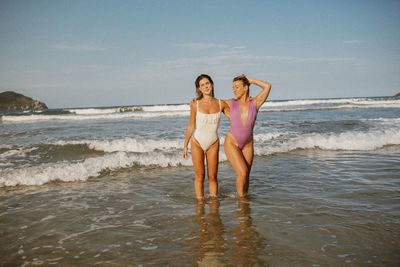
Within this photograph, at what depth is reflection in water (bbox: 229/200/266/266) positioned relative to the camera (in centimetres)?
304

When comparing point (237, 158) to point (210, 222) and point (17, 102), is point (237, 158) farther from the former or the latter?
point (17, 102)

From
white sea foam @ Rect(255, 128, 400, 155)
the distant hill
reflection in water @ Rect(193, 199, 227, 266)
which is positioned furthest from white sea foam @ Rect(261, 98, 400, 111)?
the distant hill

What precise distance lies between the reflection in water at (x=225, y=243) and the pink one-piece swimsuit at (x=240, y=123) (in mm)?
1358

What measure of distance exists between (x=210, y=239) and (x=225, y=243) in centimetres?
23

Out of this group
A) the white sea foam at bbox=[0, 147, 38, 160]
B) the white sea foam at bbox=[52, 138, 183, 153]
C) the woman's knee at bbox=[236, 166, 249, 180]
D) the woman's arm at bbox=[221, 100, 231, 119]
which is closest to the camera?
the woman's knee at bbox=[236, 166, 249, 180]

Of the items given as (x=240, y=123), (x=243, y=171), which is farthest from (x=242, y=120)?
(x=243, y=171)

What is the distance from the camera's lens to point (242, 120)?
15.9 ft

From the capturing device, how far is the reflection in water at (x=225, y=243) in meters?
3.07

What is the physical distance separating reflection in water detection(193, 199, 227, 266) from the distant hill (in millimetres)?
94778

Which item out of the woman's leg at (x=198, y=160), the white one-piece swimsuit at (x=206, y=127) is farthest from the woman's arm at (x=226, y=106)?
the woman's leg at (x=198, y=160)

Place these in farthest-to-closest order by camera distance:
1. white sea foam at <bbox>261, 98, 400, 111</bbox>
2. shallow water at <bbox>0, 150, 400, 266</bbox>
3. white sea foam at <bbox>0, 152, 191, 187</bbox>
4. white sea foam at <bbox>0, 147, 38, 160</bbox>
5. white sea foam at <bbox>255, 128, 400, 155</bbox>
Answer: white sea foam at <bbox>261, 98, 400, 111</bbox> < white sea foam at <bbox>255, 128, 400, 155</bbox> < white sea foam at <bbox>0, 147, 38, 160</bbox> < white sea foam at <bbox>0, 152, 191, 187</bbox> < shallow water at <bbox>0, 150, 400, 266</bbox>

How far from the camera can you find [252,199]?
17.1 ft

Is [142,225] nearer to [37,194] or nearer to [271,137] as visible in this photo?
[37,194]

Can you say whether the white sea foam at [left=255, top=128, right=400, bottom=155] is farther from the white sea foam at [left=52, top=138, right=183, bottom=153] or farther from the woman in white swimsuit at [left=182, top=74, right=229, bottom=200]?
the woman in white swimsuit at [left=182, top=74, right=229, bottom=200]
